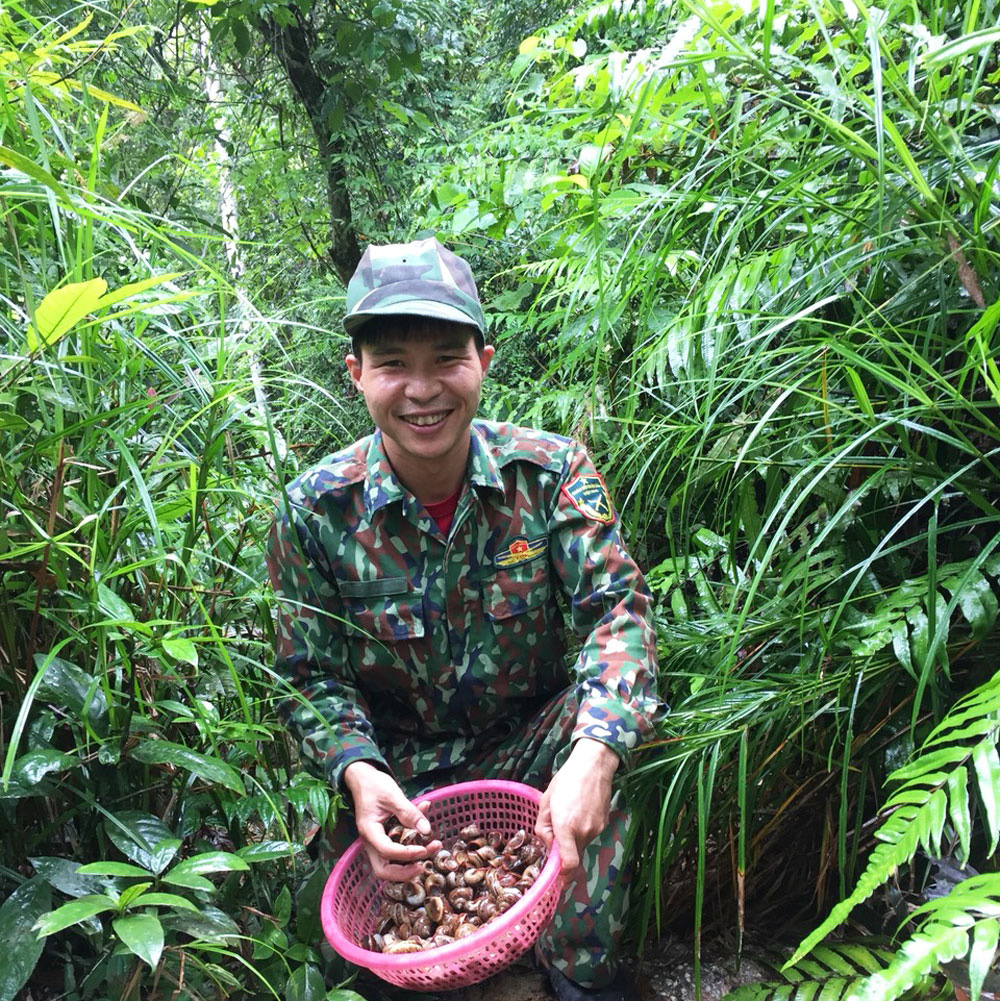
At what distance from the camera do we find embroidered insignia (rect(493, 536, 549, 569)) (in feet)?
5.43

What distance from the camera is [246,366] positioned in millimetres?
1573

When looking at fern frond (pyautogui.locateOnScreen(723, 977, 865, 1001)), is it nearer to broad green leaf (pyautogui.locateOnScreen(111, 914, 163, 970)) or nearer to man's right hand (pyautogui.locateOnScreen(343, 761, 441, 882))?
man's right hand (pyautogui.locateOnScreen(343, 761, 441, 882))

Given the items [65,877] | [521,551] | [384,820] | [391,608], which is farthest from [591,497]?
[65,877]

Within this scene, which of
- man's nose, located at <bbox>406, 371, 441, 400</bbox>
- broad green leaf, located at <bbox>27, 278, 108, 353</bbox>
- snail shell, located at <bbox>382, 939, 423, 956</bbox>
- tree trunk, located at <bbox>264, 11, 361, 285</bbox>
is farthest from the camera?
tree trunk, located at <bbox>264, 11, 361, 285</bbox>

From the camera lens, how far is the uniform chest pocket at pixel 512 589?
1.65 meters

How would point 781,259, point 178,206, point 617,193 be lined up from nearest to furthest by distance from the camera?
point 781,259 < point 617,193 < point 178,206

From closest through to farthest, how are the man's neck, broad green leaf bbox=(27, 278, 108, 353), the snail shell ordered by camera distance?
broad green leaf bbox=(27, 278, 108, 353) → the snail shell → the man's neck

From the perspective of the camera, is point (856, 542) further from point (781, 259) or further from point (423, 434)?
point (423, 434)

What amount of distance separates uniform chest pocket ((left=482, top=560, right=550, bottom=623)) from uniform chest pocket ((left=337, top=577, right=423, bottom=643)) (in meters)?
0.13

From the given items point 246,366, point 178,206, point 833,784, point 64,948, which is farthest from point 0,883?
point 178,206

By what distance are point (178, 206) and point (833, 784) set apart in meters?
1.93

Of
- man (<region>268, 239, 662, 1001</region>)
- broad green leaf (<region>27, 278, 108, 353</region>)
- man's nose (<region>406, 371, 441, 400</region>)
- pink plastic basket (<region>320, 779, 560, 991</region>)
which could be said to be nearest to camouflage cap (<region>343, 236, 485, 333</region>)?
man (<region>268, 239, 662, 1001</region>)

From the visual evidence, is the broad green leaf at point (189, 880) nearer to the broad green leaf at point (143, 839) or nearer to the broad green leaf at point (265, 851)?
the broad green leaf at point (143, 839)

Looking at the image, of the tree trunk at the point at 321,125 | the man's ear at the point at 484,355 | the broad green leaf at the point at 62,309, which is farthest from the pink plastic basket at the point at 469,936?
the tree trunk at the point at 321,125
